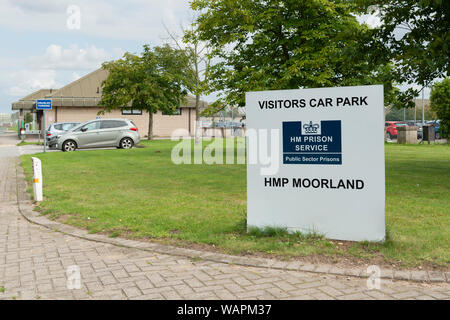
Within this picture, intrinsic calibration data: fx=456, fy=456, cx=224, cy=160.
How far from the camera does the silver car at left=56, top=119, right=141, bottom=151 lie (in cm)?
2325

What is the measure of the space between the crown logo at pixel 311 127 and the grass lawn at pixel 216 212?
4.22 ft

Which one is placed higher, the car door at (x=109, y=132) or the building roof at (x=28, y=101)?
the building roof at (x=28, y=101)

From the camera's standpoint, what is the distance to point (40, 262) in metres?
5.03

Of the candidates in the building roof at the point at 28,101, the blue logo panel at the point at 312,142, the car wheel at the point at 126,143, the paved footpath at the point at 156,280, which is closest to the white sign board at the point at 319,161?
the blue logo panel at the point at 312,142

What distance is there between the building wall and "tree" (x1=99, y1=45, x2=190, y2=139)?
10713 mm

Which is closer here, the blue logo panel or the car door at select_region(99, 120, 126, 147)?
the blue logo panel

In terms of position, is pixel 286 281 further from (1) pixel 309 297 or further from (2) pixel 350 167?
(2) pixel 350 167

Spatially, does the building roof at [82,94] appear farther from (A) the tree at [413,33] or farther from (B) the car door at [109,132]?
(A) the tree at [413,33]

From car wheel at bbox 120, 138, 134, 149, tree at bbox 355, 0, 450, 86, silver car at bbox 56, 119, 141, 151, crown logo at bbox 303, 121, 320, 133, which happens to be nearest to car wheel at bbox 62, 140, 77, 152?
silver car at bbox 56, 119, 141, 151

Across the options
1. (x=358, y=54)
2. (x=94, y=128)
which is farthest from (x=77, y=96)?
(x=358, y=54)

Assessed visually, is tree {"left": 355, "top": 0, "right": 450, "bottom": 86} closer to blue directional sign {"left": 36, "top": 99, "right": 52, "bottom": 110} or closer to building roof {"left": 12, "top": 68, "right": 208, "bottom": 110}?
blue directional sign {"left": 36, "top": 99, "right": 52, "bottom": 110}

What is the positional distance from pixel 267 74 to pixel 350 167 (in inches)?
425

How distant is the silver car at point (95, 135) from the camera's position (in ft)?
76.3

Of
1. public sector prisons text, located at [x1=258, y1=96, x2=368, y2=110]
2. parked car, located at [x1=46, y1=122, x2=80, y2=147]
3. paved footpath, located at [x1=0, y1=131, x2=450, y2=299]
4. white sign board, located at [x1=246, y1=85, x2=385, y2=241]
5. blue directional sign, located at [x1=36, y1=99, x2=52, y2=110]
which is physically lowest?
paved footpath, located at [x1=0, y1=131, x2=450, y2=299]
